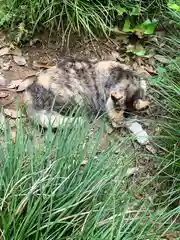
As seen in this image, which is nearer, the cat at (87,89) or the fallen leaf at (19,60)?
the cat at (87,89)

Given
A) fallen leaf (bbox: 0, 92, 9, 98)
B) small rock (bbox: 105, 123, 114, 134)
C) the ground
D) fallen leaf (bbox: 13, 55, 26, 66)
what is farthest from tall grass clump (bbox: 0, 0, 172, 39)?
small rock (bbox: 105, 123, 114, 134)

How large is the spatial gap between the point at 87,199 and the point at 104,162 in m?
0.28

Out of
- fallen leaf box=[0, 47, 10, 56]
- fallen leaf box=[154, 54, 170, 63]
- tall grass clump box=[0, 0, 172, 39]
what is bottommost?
fallen leaf box=[0, 47, 10, 56]

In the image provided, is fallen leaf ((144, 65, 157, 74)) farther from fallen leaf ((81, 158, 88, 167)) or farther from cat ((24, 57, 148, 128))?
fallen leaf ((81, 158, 88, 167))

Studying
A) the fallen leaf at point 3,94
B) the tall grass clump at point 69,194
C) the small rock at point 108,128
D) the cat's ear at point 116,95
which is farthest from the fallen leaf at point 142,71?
the tall grass clump at point 69,194

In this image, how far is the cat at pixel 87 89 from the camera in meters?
3.44

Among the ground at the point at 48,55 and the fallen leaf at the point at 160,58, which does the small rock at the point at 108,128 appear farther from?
the fallen leaf at the point at 160,58

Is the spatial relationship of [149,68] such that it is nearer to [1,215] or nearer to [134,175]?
[134,175]

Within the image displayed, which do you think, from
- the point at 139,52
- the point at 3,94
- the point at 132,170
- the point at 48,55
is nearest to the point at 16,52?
the point at 48,55

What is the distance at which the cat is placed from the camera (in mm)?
3439

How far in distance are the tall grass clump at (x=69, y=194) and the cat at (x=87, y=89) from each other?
79 centimetres

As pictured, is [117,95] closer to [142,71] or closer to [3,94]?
[142,71]

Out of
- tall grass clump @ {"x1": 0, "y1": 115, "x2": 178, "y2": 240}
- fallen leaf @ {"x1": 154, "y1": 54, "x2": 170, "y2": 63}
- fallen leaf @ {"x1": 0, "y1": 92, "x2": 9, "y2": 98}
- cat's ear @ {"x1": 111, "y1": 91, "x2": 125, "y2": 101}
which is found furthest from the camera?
fallen leaf @ {"x1": 154, "y1": 54, "x2": 170, "y2": 63}

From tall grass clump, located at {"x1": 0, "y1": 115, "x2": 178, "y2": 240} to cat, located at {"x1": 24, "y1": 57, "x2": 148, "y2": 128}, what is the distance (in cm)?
79
